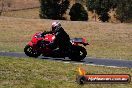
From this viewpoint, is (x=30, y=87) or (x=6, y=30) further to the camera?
(x=6, y=30)

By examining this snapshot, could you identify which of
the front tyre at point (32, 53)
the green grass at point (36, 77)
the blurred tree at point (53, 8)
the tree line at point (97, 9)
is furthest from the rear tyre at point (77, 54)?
the blurred tree at point (53, 8)

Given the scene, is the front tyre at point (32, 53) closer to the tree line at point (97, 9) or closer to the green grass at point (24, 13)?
the tree line at point (97, 9)

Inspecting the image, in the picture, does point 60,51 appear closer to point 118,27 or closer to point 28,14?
point 118,27

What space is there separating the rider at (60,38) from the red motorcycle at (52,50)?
20 centimetres

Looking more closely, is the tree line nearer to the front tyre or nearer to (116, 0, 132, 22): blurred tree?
(116, 0, 132, 22): blurred tree

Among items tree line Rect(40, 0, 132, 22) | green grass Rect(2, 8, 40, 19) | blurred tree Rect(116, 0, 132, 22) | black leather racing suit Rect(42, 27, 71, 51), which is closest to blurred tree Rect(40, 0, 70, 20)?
tree line Rect(40, 0, 132, 22)

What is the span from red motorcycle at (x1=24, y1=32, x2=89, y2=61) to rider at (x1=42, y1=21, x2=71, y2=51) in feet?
0.66

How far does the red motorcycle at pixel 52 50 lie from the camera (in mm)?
21859

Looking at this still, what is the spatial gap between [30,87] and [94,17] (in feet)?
242

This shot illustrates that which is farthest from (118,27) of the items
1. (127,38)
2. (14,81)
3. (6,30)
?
(14,81)

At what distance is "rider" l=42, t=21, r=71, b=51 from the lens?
21341 mm

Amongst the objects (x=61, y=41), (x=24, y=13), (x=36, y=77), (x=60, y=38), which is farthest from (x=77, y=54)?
(x=24, y=13)

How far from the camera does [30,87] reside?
12.5m

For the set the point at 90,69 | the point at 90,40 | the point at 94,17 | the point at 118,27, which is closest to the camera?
the point at 90,69
